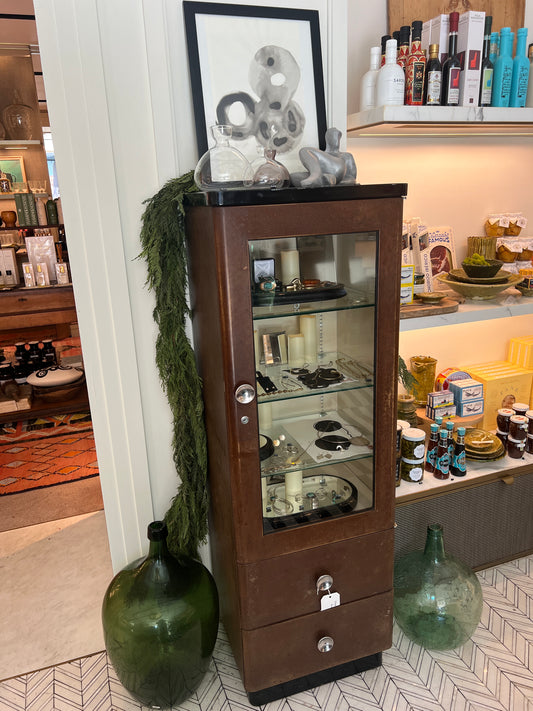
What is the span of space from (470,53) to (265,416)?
133 cm

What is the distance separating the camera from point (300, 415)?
1523 mm

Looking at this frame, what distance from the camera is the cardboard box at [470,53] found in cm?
165

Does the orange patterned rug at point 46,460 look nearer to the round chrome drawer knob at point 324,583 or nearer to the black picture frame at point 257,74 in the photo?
the round chrome drawer knob at point 324,583

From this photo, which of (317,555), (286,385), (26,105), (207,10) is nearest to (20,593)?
(317,555)

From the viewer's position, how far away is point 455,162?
82.4 inches

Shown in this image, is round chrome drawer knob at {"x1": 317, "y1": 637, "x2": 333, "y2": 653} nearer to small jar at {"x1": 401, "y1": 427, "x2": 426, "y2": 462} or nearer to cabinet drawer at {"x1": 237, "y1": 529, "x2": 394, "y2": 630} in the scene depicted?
cabinet drawer at {"x1": 237, "y1": 529, "x2": 394, "y2": 630}

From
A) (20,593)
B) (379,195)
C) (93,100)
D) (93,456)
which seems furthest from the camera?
(93,456)

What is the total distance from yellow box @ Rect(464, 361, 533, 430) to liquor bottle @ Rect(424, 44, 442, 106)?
3.63 ft

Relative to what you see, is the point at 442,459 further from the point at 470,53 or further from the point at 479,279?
the point at 470,53

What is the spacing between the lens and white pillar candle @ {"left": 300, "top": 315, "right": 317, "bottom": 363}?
145cm

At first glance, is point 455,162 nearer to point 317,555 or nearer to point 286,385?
point 286,385

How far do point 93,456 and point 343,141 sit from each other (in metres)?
2.31

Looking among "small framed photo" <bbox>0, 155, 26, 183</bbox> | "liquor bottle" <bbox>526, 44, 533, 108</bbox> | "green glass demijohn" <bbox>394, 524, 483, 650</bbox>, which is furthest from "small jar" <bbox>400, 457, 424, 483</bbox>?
"small framed photo" <bbox>0, 155, 26, 183</bbox>

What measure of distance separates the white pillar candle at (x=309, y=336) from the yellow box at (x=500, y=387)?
3.46 ft
